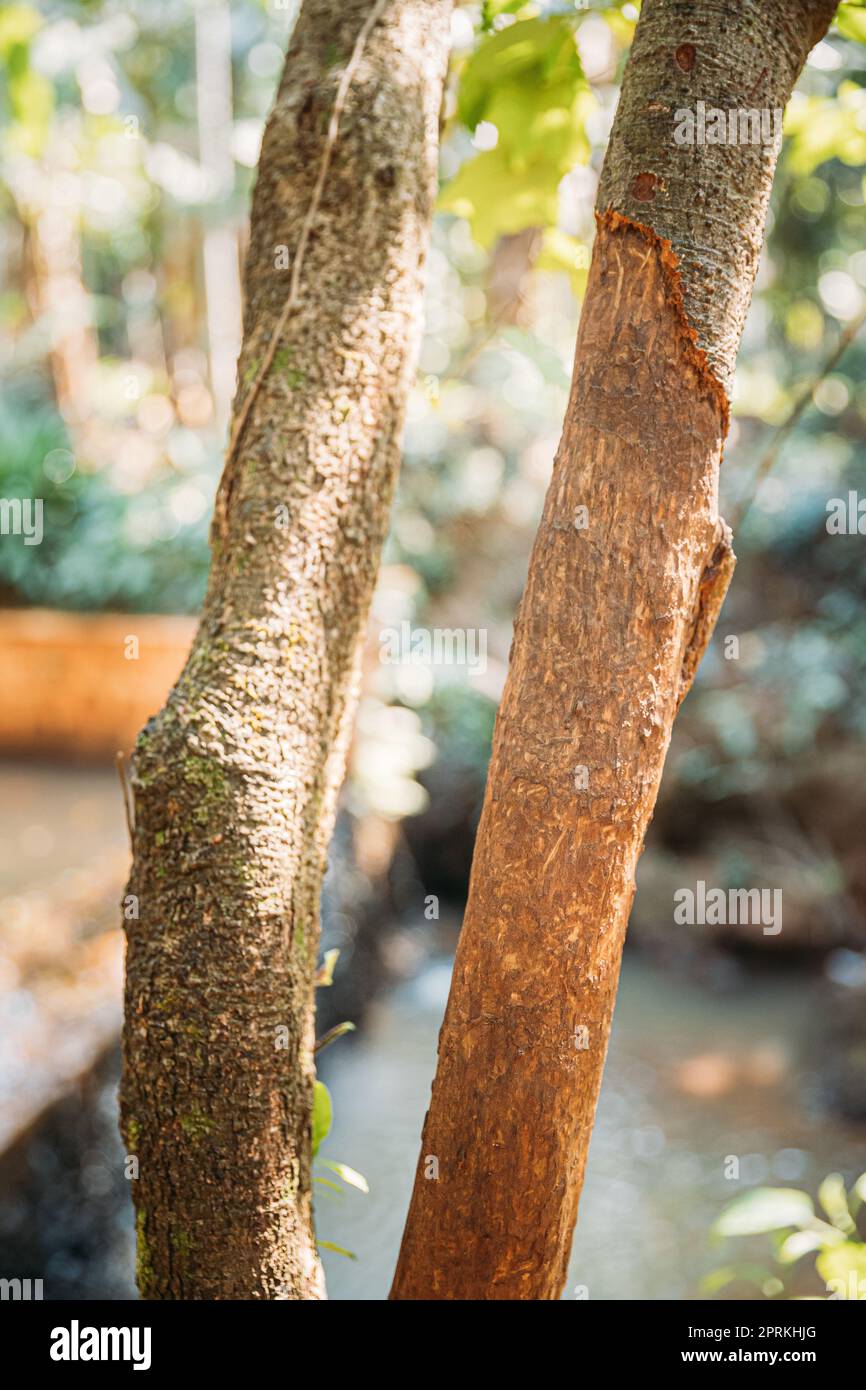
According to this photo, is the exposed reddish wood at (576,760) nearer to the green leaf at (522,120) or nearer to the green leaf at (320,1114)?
the green leaf at (320,1114)

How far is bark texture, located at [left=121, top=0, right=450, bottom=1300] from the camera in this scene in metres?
1.10

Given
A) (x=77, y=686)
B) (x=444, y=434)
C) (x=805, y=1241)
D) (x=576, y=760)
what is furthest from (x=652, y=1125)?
(x=444, y=434)

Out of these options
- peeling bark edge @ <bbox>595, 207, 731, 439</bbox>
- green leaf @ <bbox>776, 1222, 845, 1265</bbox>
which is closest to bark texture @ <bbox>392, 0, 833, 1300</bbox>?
peeling bark edge @ <bbox>595, 207, 731, 439</bbox>

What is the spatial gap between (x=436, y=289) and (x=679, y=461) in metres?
7.73

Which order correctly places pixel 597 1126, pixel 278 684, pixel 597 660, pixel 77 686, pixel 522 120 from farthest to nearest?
pixel 77 686, pixel 597 1126, pixel 522 120, pixel 278 684, pixel 597 660

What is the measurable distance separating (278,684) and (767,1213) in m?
0.99

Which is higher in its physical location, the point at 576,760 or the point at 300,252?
the point at 300,252

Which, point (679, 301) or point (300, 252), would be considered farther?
point (300, 252)

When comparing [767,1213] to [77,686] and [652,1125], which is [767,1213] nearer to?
[652,1125]

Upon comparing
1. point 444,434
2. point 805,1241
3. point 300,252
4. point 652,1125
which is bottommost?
point 652,1125

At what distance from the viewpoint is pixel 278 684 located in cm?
117

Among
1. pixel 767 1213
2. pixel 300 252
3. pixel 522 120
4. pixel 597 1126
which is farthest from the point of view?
pixel 597 1126

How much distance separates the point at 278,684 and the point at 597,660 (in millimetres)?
357

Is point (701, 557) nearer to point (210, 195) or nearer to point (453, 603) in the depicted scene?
point (453, 603)
